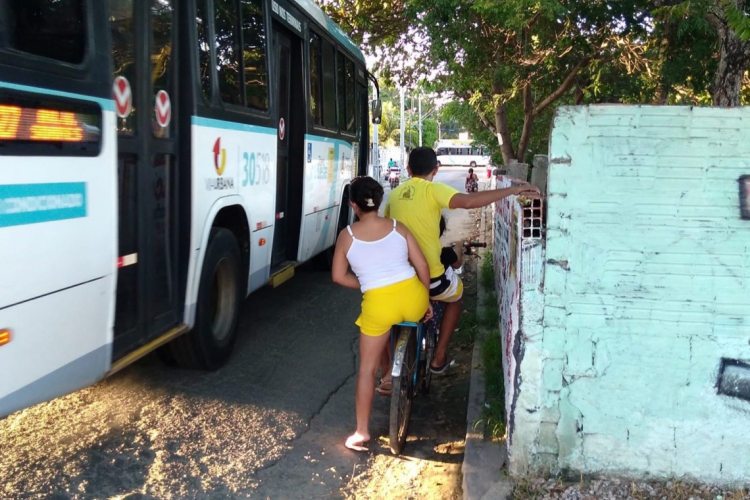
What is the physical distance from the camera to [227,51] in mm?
5438

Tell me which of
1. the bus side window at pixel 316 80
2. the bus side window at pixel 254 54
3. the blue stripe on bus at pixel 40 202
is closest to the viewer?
the blue stripe on bus at pixel 40 202

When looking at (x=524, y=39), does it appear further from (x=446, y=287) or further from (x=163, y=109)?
(x=163, y=109)

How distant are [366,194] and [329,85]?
193 inches

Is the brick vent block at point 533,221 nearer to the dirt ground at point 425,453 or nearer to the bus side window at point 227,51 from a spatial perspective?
the dirt ground at point 425,453

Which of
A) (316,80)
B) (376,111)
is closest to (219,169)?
(316,80)

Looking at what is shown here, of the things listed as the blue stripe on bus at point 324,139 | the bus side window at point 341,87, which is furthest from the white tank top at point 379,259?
the bus side window at point 341,87

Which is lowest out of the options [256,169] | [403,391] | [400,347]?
[403,391]

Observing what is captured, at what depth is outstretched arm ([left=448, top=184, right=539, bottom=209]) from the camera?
146 inches

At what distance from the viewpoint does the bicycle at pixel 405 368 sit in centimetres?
402

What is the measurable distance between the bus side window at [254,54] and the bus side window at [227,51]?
18 centimetres

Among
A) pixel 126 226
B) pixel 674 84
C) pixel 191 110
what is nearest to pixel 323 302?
pixel 191 110

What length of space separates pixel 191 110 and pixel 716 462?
3.75m

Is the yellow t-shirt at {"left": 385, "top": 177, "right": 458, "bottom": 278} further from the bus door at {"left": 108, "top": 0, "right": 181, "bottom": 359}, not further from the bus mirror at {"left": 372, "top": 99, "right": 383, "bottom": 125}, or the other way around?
the bus mirror at {"left": 372, "top": 99, "right": 383, "bottom": 125}

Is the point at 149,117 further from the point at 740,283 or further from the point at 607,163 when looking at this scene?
the point at 740,283
